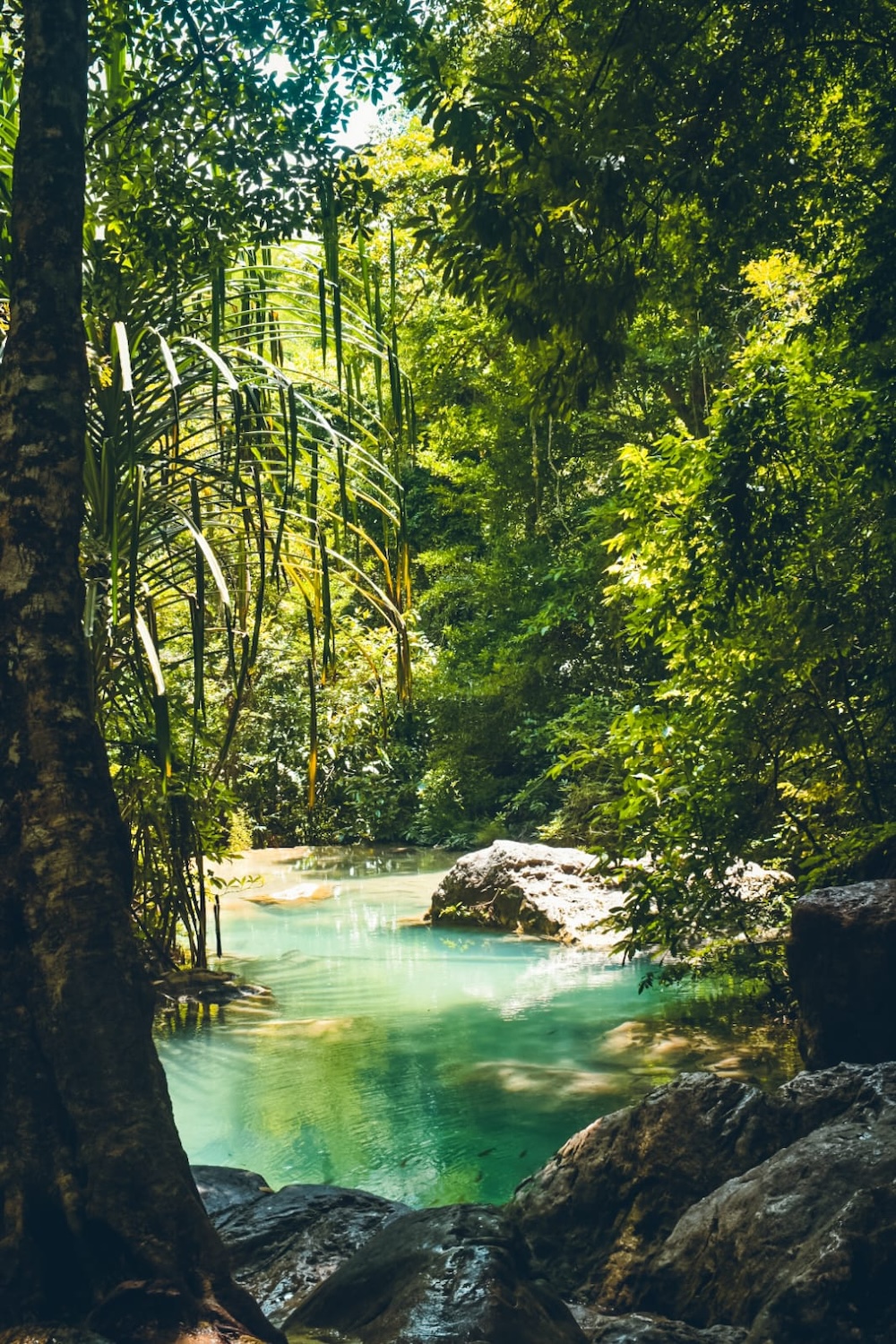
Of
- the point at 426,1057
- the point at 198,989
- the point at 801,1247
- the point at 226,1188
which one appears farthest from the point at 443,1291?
the point at 198,989

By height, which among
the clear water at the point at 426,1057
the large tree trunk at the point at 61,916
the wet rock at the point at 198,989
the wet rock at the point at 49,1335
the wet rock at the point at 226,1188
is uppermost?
the large tree trunk at the point at 61,916

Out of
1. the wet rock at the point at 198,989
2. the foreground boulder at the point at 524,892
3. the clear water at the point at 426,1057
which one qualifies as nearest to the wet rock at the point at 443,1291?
the clear water at the point at 426,1057

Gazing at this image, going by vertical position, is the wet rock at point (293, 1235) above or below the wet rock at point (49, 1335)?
below

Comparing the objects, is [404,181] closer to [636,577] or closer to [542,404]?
[636,577]

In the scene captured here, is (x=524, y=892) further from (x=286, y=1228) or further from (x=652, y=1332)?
(x=652, y=1332)

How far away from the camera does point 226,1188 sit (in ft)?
13.5

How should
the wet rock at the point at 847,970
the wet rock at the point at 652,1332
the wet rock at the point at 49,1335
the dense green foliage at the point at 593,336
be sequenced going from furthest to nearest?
the wet rock at the point at 847,970 < the dense green foliage at the point at 593,336 < the wet rock at the point at 652,1332 < the wet rock at the point at 49,1335

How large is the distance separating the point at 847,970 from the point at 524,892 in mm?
6106

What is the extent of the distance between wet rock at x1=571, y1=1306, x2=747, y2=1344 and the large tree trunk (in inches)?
39.6

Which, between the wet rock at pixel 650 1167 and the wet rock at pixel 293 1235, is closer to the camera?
the wet rock at pixel 293 1235

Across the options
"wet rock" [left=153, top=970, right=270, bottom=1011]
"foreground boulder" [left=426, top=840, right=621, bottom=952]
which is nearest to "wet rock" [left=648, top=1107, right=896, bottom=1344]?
"wet rock" [left=153, top=970, right=270, bottom=1011]

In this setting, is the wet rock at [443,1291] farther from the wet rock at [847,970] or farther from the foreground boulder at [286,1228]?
the wet rock at [847,970]

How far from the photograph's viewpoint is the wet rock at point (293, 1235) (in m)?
3.42

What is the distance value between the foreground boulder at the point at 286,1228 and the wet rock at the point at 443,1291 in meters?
0.36
